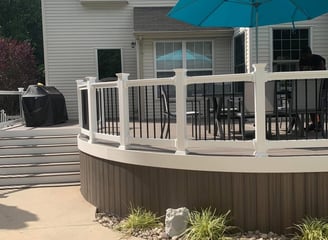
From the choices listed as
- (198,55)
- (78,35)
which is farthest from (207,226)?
(78,35)

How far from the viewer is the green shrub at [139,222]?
17.6ft

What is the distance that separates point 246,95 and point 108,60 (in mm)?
8690

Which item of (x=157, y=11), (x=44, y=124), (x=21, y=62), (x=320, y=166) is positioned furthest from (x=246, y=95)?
(x=21, y=62)

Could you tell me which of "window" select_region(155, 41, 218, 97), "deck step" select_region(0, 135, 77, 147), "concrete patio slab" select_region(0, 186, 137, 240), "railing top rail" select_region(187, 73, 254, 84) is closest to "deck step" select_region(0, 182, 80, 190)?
"concrete patio slab" select_region(0, 186, 137, 240)

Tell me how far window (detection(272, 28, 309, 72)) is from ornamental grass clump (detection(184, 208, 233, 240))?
6.87 meters

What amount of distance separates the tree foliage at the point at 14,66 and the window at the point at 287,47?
12.8m

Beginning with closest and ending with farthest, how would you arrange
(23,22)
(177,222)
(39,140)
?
1. (177,222)
2. (39,140)
3. (23,22)

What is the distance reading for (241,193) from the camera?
5.03 metres

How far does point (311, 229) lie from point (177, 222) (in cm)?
142

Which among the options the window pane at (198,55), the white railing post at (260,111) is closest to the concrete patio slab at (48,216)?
the white railing post at (260,111)

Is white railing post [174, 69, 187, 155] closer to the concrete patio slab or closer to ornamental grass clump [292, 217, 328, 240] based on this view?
the concrete patio slab

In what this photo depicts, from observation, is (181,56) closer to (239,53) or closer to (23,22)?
(239,53)

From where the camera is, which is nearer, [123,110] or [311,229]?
[311,229]

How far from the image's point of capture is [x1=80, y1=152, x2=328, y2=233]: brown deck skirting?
4902 millimetres
